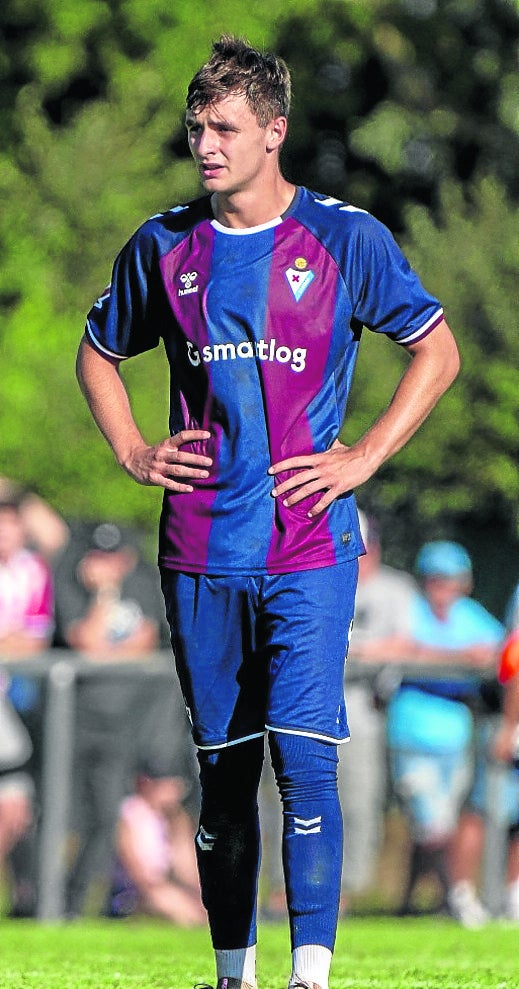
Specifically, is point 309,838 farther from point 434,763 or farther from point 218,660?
point 434,763

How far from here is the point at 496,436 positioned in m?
16.6

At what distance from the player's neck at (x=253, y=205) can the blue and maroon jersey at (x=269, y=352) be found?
25 mm

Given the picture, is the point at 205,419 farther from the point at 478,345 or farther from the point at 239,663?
the point at 478,345

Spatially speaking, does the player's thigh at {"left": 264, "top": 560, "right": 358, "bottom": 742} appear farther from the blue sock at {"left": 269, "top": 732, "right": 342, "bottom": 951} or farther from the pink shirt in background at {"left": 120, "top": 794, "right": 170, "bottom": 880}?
the pink shirt in background at {"left": 120, "top": 794, "right": 170, "bottom": 880}

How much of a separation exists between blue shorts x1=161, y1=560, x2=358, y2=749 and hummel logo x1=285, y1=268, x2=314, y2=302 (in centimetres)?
77

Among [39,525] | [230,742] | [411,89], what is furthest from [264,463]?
[411,89]

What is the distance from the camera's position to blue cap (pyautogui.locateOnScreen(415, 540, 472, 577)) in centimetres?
1119

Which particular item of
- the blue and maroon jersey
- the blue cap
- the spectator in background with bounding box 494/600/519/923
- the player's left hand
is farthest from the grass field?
the blue cap

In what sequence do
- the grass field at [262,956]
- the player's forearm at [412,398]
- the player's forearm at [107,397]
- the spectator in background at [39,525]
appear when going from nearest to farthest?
the player's forearm at [412,398]
the player's forearm at [107,397]
the grass field at [262,956]
the spectator in background at [39,525]

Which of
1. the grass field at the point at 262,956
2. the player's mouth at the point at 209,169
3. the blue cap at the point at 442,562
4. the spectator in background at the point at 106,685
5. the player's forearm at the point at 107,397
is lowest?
the grass field at the point at 262,956

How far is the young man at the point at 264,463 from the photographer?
4898 millimetres

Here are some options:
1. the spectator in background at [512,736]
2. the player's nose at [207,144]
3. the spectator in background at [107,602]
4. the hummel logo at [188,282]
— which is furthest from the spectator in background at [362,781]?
the player's nose at [207,144]

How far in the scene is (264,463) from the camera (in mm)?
4953

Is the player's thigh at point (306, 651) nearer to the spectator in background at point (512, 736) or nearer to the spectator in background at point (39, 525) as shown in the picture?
the spectator in background at point (512, 736)
